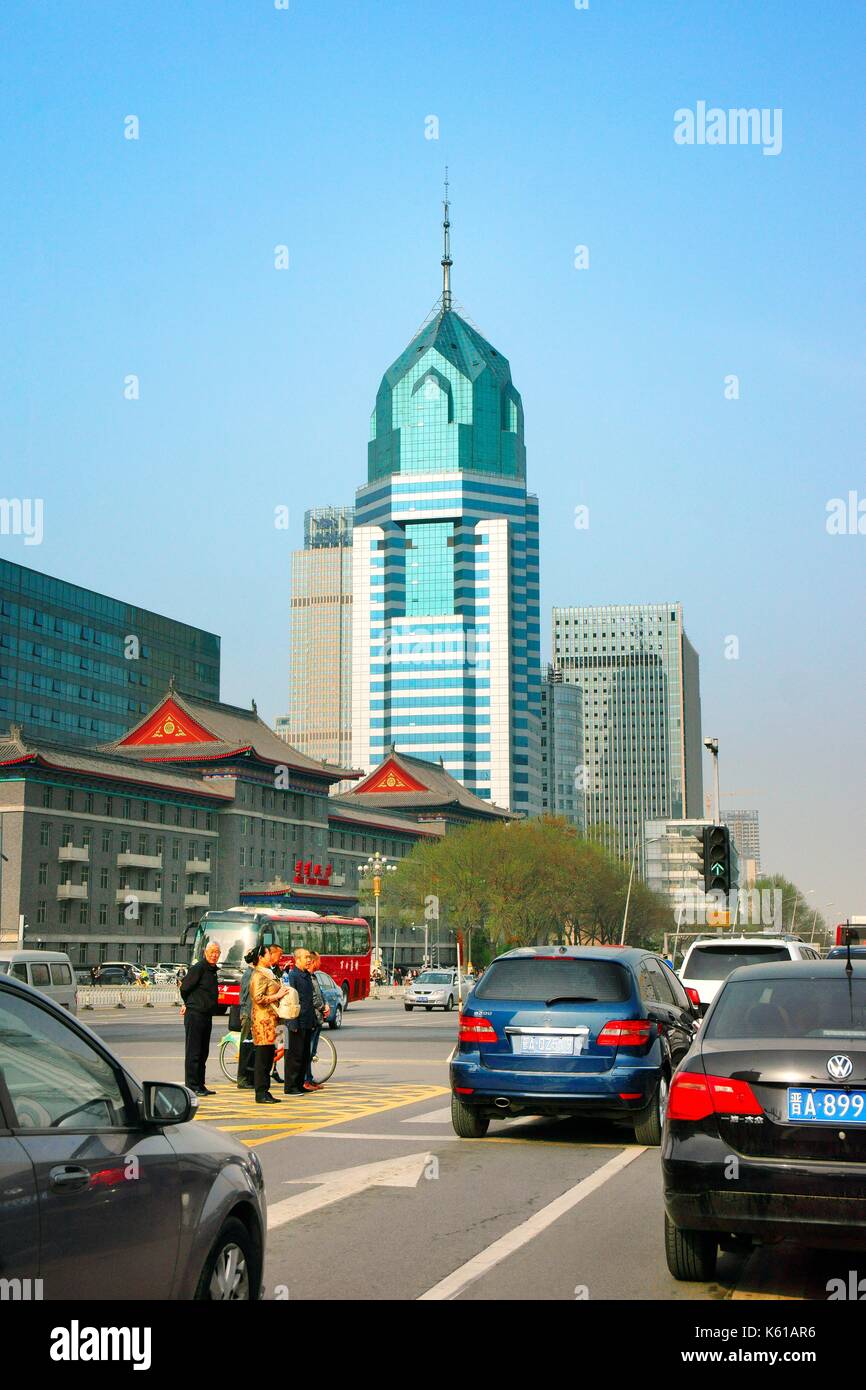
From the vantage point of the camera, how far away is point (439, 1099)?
59.5 feet

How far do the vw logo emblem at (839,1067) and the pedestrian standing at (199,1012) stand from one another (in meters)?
11.8

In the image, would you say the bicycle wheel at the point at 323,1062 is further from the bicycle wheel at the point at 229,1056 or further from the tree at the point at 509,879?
the tree at the point at 509,879

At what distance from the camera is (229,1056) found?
70.8 feet

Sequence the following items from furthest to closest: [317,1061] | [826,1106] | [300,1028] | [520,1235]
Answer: [317,1061] < [300,1028] < [520,1235] < [826,1106]

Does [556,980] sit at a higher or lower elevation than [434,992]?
higher

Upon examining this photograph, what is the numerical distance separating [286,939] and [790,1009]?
4010 centimetres

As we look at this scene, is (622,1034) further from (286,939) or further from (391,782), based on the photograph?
(391,782)

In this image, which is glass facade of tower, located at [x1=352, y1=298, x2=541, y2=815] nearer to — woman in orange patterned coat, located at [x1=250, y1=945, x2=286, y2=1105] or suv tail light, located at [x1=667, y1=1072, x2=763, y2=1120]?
woman in orange patterned coat, located at [x1=250, y1=945, x2=286, y2=1105]

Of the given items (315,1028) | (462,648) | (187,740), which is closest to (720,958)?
(315,1028)

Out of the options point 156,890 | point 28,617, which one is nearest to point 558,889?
point 156,890

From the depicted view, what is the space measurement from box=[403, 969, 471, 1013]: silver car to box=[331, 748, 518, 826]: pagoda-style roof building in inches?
3157

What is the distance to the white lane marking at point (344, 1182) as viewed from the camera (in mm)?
9844

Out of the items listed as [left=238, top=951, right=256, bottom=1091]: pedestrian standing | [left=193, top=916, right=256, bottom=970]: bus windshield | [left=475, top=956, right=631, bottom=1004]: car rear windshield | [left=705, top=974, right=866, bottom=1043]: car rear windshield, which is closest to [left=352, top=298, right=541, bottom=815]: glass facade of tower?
[left=193, top=916, right=256, bottom=970]: bus windshield
